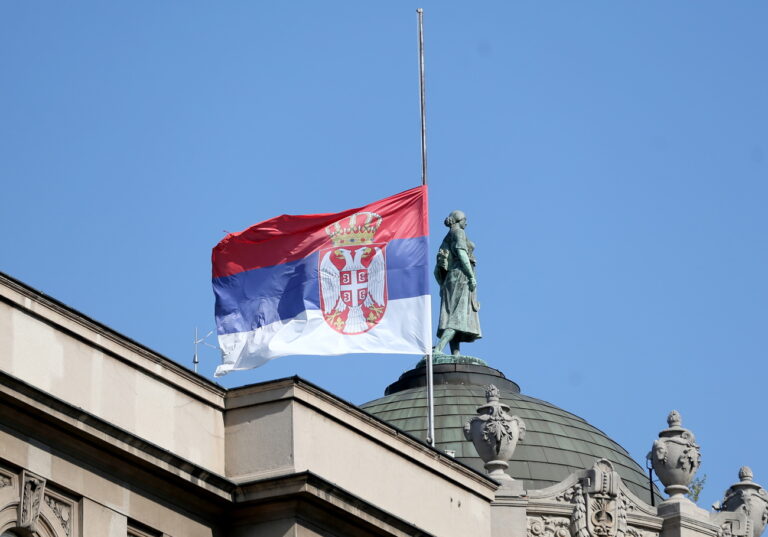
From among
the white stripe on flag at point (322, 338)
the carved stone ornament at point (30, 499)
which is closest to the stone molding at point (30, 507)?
the carved stone ornament at point (30, 499)

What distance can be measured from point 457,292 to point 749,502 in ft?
40.2

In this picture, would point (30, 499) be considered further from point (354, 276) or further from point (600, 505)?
point (600, 505)

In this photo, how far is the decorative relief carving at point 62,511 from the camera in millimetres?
38000

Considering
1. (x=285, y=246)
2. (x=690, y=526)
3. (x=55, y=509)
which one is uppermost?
(x=285, y=246)

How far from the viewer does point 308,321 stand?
47281 millimetres

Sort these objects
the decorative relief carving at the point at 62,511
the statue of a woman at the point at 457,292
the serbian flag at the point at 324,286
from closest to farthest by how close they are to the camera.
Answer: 1. the decorative relief carving at the point at 62,511
2. the serbian flag at the point at 324,286
3. the statue of a woman at the point at 457,292

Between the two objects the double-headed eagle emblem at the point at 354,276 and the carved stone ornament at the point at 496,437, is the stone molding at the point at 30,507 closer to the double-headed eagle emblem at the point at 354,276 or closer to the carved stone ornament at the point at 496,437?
the double-headed eagle emblem at the point at 354,276

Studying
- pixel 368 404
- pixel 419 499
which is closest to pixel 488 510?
pixel 419 499

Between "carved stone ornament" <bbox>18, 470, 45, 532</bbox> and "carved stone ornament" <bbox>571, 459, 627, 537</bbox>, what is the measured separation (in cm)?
1416

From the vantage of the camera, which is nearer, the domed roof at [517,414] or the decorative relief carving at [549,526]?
the decorative relief carving at [549,526]

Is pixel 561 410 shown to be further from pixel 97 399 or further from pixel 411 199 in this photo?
pixel 97 399

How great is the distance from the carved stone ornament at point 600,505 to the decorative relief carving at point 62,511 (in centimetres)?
1363

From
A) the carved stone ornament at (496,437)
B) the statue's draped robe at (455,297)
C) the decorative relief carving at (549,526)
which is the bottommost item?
the decorative relief carving at (549,526)

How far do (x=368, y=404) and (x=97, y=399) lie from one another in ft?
75.1
